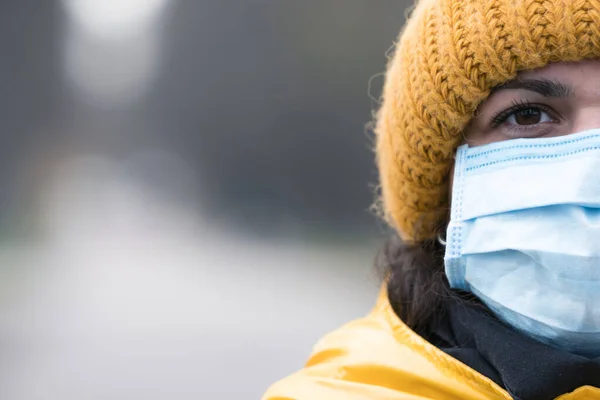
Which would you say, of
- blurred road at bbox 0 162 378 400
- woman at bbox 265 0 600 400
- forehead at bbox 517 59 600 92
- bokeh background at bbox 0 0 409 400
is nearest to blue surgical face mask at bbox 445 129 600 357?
woman at bbox 265 0 600 400

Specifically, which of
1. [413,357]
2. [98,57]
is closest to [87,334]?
[413,357]

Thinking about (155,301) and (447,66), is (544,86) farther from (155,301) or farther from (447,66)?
(155,301)

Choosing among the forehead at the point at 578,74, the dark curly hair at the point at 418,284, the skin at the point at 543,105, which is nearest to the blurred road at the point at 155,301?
the dark curly hair at the point at 418,284

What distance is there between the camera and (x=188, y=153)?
14.4m

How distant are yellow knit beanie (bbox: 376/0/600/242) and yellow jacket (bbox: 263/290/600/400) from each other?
355mm

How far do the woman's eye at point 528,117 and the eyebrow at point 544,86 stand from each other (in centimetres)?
5

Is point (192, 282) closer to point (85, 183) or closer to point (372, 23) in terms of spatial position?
point (85, 183)

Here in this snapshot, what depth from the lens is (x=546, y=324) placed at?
63.4 inches

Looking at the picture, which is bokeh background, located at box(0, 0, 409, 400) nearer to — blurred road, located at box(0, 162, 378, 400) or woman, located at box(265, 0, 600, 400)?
blurred road, located at box(0, 162, 378, 400)

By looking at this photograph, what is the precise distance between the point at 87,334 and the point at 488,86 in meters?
6.29

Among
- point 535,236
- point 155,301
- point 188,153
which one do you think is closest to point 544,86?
point 535,236

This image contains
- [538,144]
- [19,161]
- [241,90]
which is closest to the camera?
[538,144]

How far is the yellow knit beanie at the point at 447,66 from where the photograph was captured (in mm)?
1708

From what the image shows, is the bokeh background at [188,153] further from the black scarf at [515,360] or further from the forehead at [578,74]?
the forehead at [578,74]
